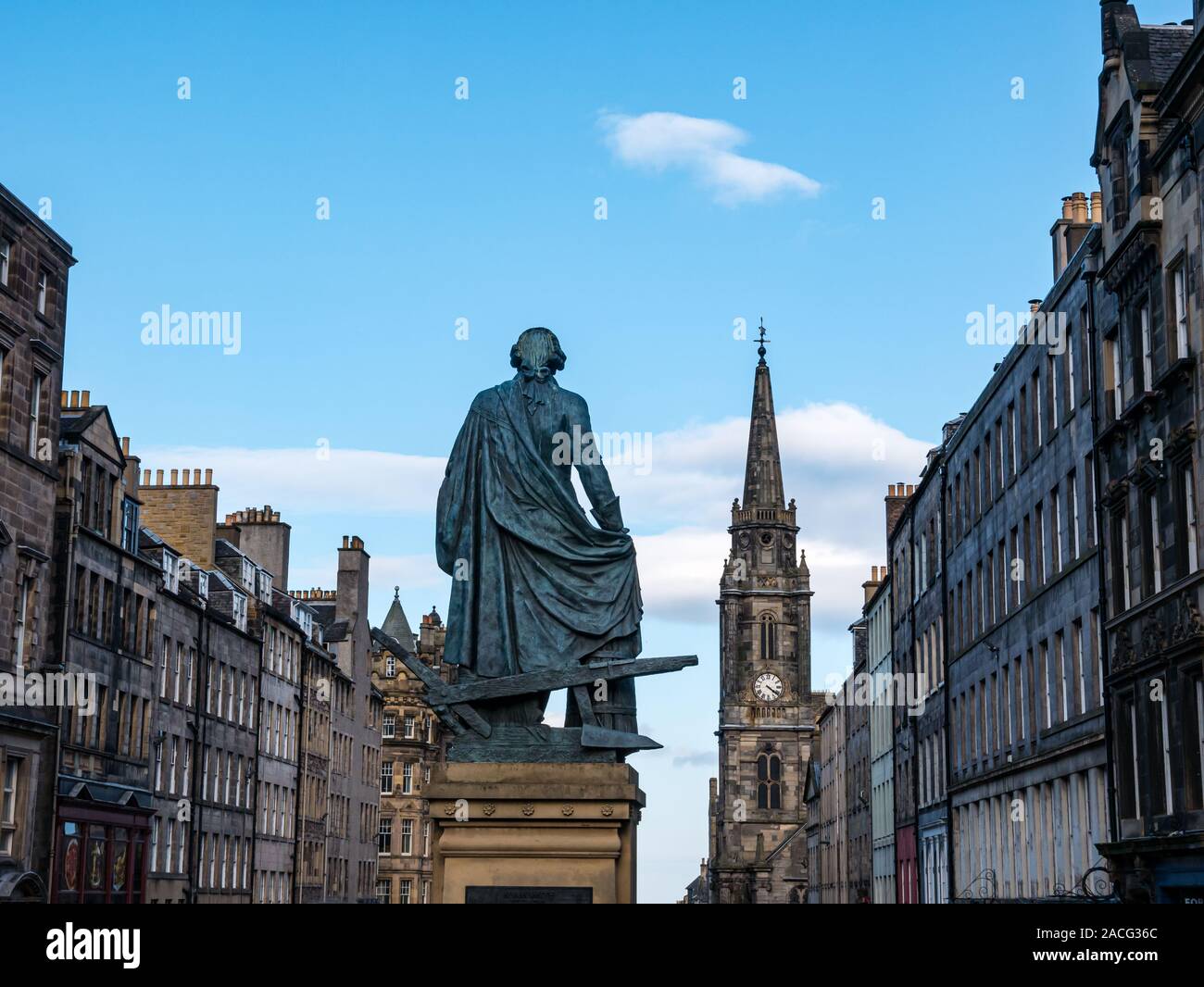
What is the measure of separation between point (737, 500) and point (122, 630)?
137 m

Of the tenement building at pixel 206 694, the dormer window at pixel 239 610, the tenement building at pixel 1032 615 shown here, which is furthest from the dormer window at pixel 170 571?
the tenement building at pixel 1032 615

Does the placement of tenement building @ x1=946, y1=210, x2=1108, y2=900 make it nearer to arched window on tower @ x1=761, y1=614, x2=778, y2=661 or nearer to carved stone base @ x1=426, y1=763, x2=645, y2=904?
carved stone base @ x1=426, y1=763, x2=645, y2=904

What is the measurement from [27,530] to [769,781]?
455 feet

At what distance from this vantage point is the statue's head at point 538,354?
1603 centimetres

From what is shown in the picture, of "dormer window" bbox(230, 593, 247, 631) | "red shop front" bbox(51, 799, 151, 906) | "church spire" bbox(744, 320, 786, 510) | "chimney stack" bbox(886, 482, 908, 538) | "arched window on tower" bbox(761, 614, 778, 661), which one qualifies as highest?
"church spire" bbox(744, 320, 786, 510)

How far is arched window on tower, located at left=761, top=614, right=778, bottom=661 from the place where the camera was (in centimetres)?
Answer: 17912

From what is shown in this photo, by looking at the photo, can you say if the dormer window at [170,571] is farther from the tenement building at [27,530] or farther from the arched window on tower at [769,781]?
the arched window on tower at [769,781]

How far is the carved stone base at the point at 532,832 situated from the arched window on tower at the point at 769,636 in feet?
544

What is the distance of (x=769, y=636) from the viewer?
179500 mm

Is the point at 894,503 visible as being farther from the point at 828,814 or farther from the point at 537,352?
the point at 537,352

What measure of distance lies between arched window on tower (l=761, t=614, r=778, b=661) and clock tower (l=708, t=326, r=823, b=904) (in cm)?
10

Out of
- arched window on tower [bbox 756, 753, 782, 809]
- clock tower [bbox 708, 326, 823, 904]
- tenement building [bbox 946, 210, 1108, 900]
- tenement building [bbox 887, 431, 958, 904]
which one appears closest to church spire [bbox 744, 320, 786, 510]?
clock tower [bbox 708, 326, 823, 904]
